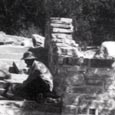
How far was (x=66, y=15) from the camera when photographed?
14.1 m

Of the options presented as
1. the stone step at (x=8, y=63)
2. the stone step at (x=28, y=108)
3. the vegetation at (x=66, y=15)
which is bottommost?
the stone step at (x=28, y=108)

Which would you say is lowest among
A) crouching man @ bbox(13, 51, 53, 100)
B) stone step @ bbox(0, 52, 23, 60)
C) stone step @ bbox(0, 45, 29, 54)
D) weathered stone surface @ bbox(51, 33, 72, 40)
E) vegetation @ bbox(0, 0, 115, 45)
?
crouching man @ bbox(13, 51, 53, 100)

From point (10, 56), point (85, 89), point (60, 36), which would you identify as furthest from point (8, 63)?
point (85, 89)

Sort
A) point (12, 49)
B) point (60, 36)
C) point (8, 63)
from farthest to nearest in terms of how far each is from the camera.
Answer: point (12, 49), point (8, 63), point (60, 36)

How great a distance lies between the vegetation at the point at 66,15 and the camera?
1368 cm

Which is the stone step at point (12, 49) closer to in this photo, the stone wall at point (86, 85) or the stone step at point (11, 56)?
the stone step at point (11, 56)

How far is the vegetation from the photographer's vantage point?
13680 mm

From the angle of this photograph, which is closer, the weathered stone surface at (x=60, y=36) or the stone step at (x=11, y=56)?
the weathered stone surface at (x=60, y=36)

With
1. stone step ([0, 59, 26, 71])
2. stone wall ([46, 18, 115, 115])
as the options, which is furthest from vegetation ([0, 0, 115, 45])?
stone wall ([46, 18, 115, 115])

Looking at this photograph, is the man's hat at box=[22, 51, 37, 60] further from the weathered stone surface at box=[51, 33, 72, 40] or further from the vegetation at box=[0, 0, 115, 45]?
the vegetation at box=[0, 0, 115, 45]

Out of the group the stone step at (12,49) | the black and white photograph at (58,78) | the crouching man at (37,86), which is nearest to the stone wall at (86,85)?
the black and white photograph at (58,78)

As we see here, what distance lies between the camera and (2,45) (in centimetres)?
1041

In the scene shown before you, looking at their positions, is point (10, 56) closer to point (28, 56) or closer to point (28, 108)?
point (28, 56)

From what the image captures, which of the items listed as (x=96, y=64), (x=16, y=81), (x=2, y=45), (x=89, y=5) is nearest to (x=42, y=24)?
(x=89, y=5)
